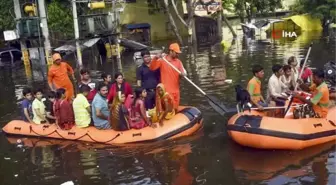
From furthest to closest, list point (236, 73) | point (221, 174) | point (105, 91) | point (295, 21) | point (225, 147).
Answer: point (295, 21)
point (236, 73)
point (105, 91)
point (225, 147)
point (221, 174)

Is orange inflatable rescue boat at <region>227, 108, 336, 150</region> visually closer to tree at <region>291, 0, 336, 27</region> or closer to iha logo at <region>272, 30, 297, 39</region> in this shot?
iha logo at <region>272, 30, 297, 39</region>

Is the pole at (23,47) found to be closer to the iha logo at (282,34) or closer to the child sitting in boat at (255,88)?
the child sitting in boat at (255,88)

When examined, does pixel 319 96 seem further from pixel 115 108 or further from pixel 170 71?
pixel 115 108

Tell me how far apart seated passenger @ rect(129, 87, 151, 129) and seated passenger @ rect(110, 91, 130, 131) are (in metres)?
0.14

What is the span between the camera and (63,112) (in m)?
10.6

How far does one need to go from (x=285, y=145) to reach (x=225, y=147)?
4.16ft

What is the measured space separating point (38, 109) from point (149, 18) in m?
30.7

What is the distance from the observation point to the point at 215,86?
52.5 feet

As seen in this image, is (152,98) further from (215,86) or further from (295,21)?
(295,21)

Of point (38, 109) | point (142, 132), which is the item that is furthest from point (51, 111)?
point (142, 132)

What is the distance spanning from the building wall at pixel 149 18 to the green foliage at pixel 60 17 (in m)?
7.17

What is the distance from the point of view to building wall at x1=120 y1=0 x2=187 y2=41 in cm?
3997

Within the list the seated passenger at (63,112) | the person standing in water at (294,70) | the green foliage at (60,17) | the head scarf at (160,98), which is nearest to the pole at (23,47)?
the green foliage at (60,17)

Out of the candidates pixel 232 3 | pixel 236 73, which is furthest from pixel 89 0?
pixel 232 3
